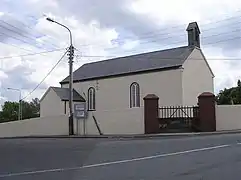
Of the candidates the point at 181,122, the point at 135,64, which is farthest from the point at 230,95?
the point at 181,122

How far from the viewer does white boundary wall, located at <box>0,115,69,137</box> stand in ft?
129

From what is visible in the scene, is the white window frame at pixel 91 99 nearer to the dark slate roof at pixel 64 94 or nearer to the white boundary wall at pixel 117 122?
the dark slate roof at pixel 64 94

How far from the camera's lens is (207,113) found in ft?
105

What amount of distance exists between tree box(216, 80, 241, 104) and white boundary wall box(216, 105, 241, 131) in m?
33.2

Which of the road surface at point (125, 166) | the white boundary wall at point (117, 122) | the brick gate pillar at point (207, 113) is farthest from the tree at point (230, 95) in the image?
the road surface at point (125, 166)

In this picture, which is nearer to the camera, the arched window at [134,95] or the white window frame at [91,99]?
the arched window at [134,95]

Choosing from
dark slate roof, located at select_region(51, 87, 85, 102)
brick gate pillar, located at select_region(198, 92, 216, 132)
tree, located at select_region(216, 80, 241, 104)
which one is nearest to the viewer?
brick gate pillar, located at select_region(198, 92, 216, 132)

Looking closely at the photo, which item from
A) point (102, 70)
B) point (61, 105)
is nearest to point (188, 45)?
point (102, 70)

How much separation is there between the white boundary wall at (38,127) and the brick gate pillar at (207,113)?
41.9 ft

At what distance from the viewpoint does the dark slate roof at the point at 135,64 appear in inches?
1889

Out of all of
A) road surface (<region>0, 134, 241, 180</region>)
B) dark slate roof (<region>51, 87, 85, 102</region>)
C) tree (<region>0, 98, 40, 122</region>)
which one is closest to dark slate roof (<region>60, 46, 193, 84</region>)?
dark slate roof (<region>51, 87, 85, 102</region>)

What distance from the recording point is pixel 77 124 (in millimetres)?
37625

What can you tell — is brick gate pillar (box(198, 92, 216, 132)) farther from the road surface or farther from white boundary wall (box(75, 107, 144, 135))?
the road surface

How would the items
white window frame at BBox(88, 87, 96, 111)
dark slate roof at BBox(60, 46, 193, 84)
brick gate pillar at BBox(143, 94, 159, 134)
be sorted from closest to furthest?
brick gate pillar at BBox(143, 94, 159, 134) < dark slate roof at BBox(60, 46, 193, 84) < white window frame at BBox(88, 87, 96, 111)
